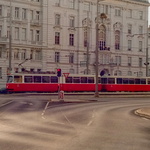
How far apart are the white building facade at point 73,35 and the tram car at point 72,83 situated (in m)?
7.06

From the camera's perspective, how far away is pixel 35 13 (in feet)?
232

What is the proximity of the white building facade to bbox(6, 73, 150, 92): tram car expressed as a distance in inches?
278

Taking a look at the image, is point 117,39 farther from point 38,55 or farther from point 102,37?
point 38,55

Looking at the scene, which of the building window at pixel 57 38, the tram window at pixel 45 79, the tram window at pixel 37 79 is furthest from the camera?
the building window at pixel 57 38

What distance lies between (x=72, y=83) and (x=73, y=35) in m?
22.2

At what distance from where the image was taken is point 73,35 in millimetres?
76438

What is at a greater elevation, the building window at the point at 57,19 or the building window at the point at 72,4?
the building window at the point at 72,4

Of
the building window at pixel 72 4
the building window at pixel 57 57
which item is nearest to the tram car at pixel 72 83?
the building window at pixel 57 57

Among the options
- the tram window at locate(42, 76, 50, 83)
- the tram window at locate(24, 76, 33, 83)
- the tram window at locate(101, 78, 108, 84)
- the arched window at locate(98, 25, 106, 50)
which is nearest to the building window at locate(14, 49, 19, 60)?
the tram window at locate(42, 76, 50, 83)

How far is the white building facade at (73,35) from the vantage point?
6749 cm

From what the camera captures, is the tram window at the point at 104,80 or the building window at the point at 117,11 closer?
the tram window at the point at 104,80

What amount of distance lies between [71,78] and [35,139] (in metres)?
43.7

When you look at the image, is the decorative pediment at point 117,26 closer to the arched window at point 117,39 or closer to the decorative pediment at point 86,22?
the arched window at point 117,39

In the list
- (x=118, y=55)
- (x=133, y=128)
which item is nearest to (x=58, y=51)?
(x=118, y=55)
